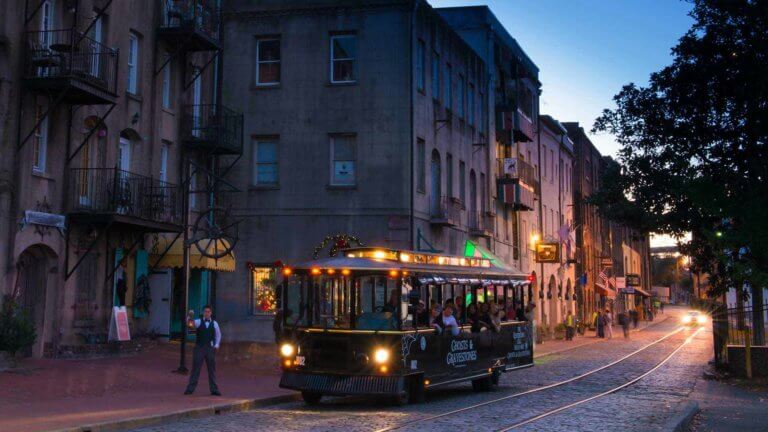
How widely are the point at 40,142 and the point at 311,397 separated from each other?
33.3 ft

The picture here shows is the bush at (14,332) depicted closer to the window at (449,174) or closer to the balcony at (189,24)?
the balcony at (189,24)

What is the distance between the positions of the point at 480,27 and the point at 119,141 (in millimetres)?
23637

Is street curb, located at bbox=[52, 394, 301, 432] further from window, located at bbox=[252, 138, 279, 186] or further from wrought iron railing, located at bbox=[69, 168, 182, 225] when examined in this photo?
window, located at bbox=[252, 138, 279, 186]

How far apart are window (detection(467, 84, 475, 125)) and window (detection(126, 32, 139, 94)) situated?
18.0 m

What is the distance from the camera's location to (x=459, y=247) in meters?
37.9

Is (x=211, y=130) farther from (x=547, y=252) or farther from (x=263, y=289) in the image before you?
(x=547, y=252)

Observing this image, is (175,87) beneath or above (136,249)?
above

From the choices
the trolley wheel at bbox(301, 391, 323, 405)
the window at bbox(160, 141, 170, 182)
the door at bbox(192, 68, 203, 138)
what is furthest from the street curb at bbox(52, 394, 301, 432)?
the door at bbox(192, 68, 203, 138)

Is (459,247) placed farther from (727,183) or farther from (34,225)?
(34,225)

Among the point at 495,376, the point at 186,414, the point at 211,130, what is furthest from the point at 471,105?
the point at 186,414

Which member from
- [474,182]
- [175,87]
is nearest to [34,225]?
[175,87]

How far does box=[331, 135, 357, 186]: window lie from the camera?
32.6 meters

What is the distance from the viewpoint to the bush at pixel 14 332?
1892 cm

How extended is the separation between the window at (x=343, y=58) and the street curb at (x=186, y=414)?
1661cm
